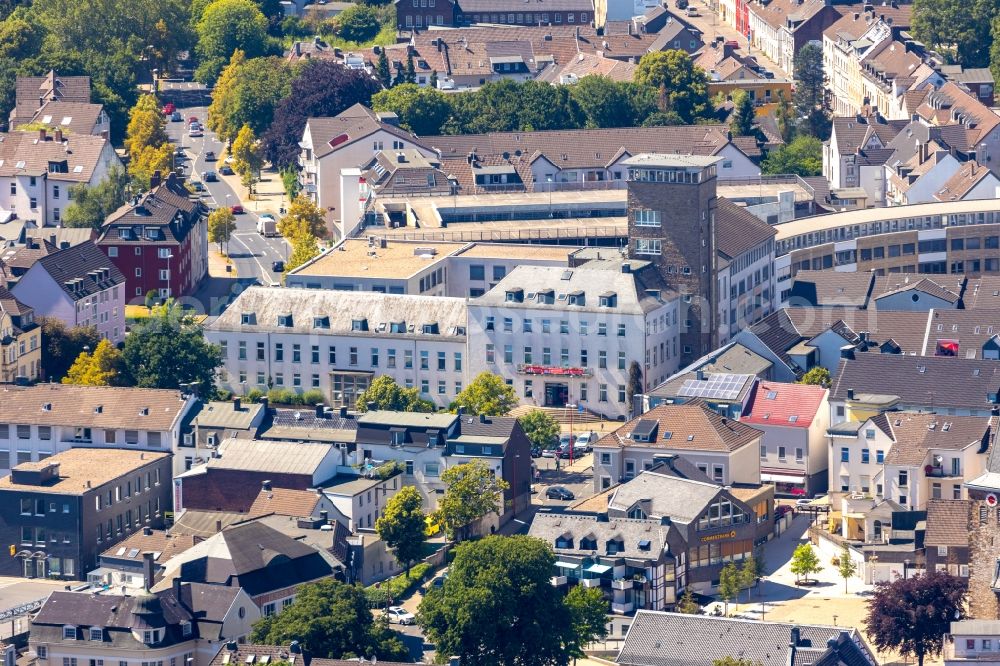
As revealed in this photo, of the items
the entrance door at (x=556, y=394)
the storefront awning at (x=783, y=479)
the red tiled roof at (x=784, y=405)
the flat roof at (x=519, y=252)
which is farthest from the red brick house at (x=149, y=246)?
the storefront awning at (x=783, y=479)

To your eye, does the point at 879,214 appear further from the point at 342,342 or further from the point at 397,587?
the point at 397,587

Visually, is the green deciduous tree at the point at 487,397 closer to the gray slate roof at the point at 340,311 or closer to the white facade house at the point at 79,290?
the gray slate roof at the point at 340,311

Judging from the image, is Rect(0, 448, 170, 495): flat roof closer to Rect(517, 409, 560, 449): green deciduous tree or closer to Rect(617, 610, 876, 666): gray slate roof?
Rect(517, 409, 560, 449): green deciduous tree

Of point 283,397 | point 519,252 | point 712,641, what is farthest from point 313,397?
point 712,641

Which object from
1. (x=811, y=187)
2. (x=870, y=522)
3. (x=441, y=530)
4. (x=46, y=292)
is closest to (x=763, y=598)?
(x=870, y=522)

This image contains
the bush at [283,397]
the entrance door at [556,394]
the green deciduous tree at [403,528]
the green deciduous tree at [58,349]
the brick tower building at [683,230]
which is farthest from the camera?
the green deciduous tree at [58,349]

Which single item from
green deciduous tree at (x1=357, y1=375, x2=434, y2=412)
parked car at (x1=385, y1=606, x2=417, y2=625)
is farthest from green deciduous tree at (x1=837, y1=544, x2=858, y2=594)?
green deciduous tree at (x1=357, y1=375, x2=434, y2=412)

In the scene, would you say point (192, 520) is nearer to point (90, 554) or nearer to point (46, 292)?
point (90, 554)
